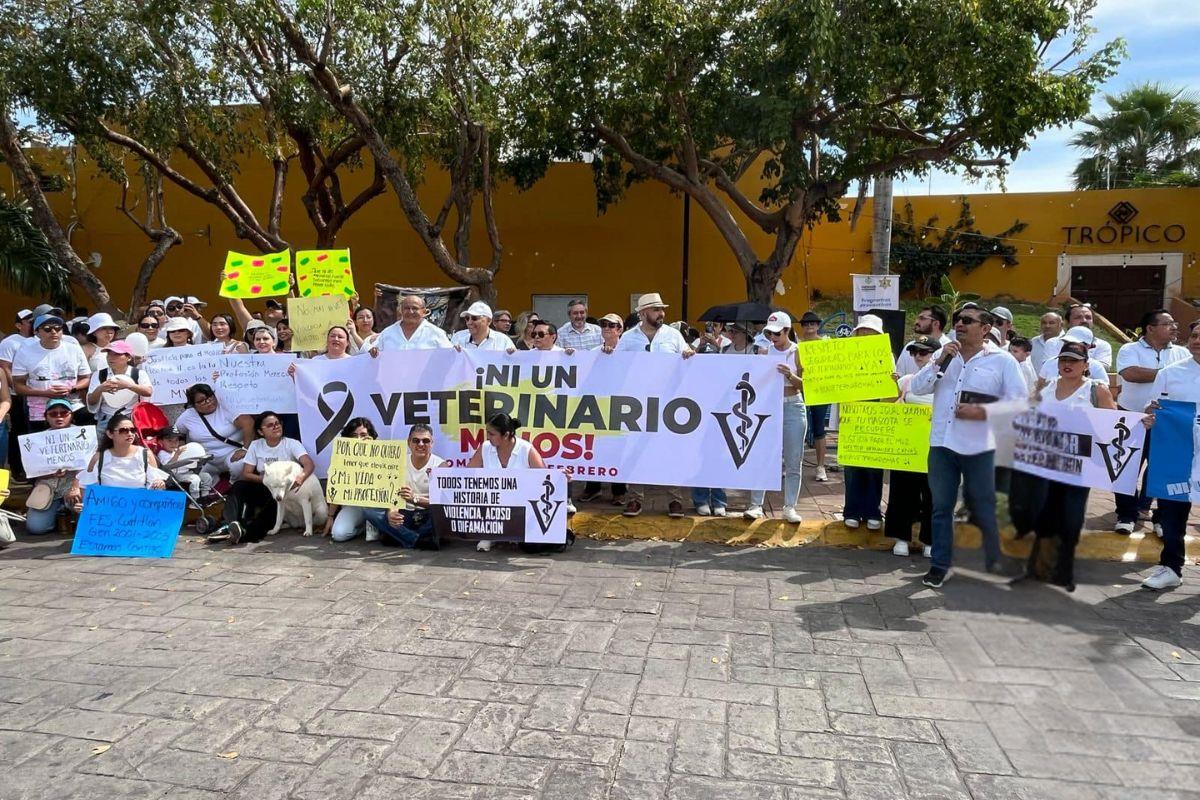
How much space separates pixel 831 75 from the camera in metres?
11.8

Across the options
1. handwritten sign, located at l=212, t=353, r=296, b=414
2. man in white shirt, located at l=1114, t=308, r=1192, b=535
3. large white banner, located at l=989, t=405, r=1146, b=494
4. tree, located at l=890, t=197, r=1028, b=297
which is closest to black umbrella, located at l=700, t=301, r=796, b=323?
man in white shirt, located at l=1114, t=308, r=1192, b=535

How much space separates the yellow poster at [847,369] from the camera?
249 inches

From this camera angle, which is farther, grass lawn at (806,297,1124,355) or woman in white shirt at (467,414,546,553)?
grass lawn at (806,297,1124,355)

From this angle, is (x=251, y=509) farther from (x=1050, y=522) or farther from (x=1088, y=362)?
(x=1088, y=362)

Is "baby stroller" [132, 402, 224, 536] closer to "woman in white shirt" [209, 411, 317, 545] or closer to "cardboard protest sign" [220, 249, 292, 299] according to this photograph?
"woman in white shirt" [209, 411, 317, 545]

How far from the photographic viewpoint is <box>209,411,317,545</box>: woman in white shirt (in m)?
6.79

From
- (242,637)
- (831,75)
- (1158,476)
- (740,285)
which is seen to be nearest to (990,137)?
(831,75)

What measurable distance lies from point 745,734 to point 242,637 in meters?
2.80

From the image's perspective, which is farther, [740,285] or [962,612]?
[740,285]

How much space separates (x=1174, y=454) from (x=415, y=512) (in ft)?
17.4

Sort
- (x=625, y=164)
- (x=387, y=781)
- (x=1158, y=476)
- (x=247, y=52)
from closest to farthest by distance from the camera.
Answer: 1. (x=387, y=781)
2. (x=1158, y=476)
3. (x=247, y=52)
4. (x=625, y=164)

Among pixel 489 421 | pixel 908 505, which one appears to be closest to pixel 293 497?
pixel 489 421

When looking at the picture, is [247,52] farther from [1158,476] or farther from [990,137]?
[1158,476]

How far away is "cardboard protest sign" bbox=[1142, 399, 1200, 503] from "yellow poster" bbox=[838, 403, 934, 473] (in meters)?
1.42
